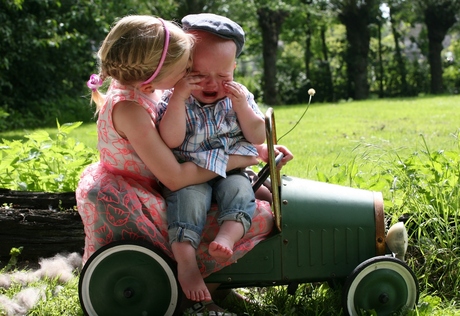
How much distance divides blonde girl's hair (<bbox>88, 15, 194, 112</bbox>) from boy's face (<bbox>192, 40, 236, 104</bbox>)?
0.06m

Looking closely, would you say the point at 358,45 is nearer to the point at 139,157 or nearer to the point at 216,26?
the point at 216,26

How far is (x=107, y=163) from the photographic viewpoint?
2711 mm

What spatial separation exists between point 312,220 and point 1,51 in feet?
31.2

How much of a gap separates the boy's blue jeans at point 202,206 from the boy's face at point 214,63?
1.26 feet

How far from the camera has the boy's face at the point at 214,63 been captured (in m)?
2.60

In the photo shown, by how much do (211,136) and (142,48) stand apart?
0.45 metres

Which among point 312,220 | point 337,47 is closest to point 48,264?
point 312,220

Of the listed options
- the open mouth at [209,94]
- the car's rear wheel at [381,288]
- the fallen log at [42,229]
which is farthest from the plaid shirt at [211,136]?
the fallen log at [42,229]

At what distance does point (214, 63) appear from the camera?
2.59 metres

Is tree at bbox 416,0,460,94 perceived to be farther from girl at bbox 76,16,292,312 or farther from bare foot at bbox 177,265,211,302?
bare foot at bbox 177,265,211,302

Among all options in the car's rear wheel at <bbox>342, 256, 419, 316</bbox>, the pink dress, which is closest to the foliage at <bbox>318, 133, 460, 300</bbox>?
the car's rear wheel at <bbox>342, 256, 419, 316</bbox>

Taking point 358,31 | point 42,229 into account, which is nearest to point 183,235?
point 42,229

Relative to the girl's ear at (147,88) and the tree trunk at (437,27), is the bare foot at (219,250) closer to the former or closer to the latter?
the girl's ear at (147,88)

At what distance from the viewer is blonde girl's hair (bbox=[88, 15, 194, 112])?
250 centimetres
